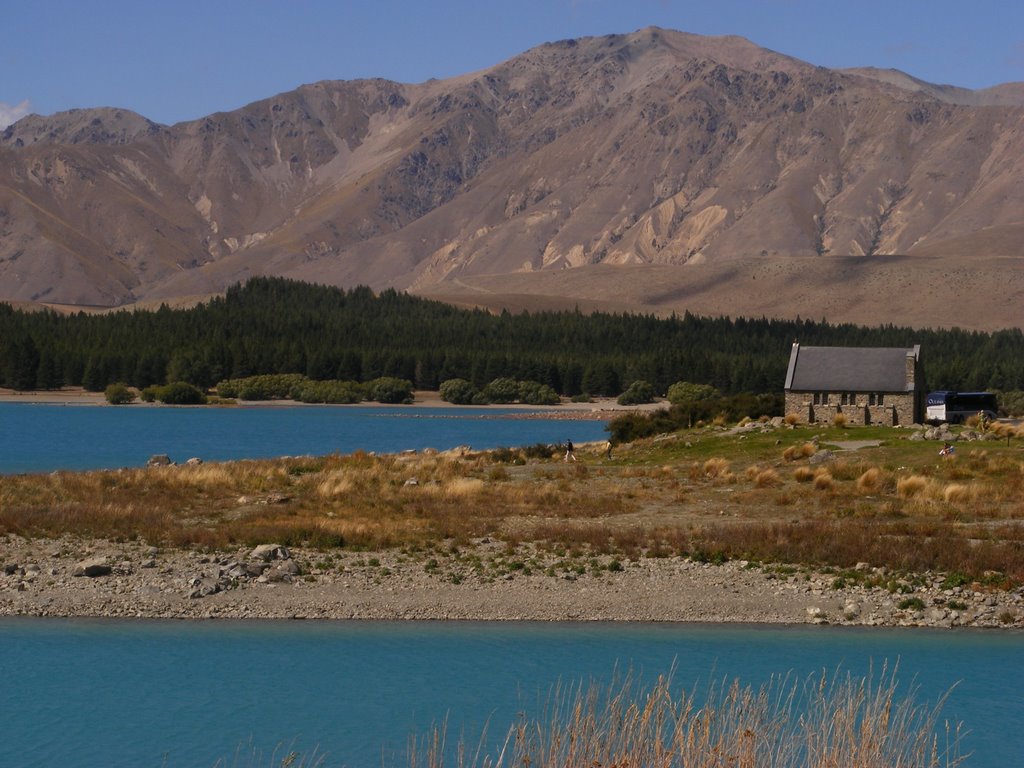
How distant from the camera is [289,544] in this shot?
109 feet

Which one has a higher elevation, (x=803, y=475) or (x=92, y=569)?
(x=803, y=475)

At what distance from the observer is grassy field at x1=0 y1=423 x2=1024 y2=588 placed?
32906 mm

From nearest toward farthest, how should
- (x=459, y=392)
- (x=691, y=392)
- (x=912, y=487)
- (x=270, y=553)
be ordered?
1. (x=270, y=553)
2. (x=912, y=487)
3. (x=691, y=392)
4. (x=459, y=392)

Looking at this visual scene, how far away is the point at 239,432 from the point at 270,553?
78357mm

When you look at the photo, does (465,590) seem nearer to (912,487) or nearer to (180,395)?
(912,487)

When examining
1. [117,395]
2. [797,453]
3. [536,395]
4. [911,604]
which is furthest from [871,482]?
[536,395]

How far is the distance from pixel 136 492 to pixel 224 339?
15843cm

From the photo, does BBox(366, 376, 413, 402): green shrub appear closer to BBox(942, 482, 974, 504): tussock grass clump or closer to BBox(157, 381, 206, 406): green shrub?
BBox(157, 381, 206, 406): green shrub

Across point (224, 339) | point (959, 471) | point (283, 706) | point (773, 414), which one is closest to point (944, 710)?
point (283, 706)

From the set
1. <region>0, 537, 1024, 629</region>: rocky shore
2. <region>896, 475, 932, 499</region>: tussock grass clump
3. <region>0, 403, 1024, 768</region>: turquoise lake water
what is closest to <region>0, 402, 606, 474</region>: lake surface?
<region>0, 537, 1024, 629</region>: rocky shore

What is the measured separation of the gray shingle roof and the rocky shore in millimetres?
34625

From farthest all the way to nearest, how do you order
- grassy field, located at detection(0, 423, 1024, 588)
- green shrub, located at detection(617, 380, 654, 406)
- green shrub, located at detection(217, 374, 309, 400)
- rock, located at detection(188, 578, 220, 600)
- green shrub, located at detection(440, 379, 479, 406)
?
green shrub, located at detection(440, 379, 479, 406) → green shrub, located at detection(217, 374, 309, 400) → green shrub, located at detection(617, 380, 654, 406) → grassy field, located at detection(0, 423, 1024, 588) → rock, located at detection(188, 578, 220, 600)

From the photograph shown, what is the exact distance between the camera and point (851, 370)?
65.2m

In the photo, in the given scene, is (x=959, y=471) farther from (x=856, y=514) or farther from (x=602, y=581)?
(x=602, y=581)
